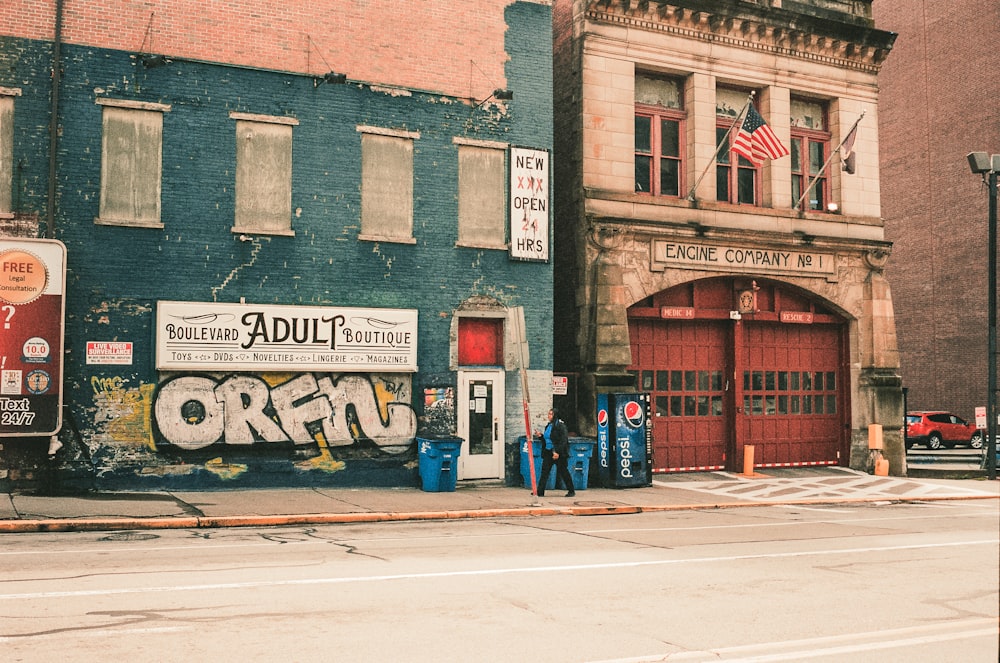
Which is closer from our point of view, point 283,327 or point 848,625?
point 848,625

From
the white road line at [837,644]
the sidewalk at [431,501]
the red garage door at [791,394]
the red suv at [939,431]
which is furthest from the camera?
the red suv at [939,431]

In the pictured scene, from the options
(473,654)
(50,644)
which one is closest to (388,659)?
(473,654)

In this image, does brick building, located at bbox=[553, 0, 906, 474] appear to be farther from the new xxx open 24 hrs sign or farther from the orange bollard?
the new xxx open 24 hrs sign

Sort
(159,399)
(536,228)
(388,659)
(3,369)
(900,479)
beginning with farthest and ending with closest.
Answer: (900,479) → (536,228) → (159,399) → (3,369) → (388,659)

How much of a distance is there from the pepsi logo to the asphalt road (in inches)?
267

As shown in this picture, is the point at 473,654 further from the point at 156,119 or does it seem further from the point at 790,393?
the point at 790,393

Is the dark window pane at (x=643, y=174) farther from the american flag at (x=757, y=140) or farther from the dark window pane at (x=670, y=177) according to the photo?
the american flag at (x=757, y=140)

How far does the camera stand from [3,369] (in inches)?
620

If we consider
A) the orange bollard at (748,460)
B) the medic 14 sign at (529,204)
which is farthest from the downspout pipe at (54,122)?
the orange bollard at (748,460)

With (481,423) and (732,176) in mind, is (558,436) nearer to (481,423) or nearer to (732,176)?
(481,423)

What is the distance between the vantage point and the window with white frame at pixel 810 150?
2478cm

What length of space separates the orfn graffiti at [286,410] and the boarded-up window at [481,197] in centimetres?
349

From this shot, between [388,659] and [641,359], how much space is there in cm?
1677

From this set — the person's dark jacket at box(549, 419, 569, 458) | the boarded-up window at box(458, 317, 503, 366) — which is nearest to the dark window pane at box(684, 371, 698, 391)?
the boarded-up window at box(458, 317, 503, 366)
